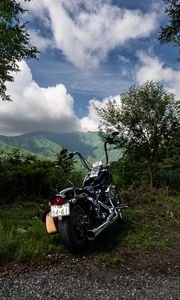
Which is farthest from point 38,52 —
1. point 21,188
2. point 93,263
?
point 93,263

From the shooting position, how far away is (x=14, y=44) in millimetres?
11289

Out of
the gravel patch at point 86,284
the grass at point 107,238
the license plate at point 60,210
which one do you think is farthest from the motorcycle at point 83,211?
the gravel patch at point 86,284

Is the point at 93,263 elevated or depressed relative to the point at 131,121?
depressed

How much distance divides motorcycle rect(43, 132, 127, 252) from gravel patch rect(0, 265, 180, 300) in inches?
28.5

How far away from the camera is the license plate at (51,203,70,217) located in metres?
5.66

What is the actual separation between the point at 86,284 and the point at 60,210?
5.05 ft

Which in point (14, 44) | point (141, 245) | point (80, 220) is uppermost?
point (14, 44)

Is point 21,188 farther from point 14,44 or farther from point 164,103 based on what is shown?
point 164,103

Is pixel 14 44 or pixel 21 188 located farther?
pixel 21 188

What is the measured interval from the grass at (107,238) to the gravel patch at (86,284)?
544 mm

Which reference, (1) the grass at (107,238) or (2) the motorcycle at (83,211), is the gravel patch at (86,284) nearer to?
(1) the grass at (107,238)

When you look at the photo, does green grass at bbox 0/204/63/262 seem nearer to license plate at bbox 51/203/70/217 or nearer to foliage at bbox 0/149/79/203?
license plate at bbox 51/203/70/217

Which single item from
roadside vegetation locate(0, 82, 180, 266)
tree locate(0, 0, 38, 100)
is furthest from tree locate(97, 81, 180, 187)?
tree locate(0, 0, 38, 100)

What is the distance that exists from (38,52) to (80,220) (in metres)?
8.18
